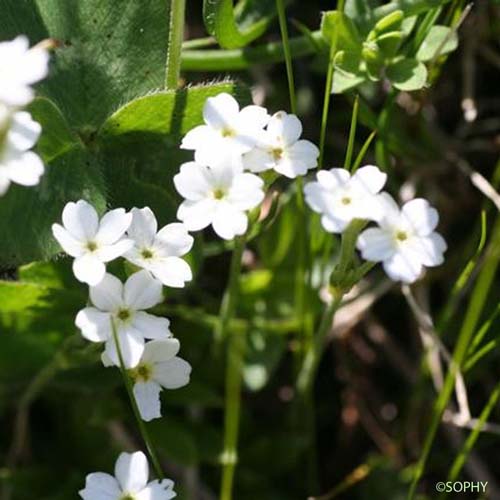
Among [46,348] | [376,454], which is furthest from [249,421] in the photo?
[46,348]

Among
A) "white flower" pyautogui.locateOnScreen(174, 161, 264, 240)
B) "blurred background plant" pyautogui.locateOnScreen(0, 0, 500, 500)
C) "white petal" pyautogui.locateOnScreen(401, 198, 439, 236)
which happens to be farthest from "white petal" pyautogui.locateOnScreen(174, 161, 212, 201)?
"white petal" pyautogui.locateOnScreen(401, 198, 439, 236)

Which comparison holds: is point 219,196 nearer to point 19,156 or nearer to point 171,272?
point 171,272

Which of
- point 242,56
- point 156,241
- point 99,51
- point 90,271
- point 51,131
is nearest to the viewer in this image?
point 90,271

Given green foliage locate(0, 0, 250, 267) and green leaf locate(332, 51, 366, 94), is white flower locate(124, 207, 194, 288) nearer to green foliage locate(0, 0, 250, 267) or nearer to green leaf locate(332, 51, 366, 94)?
green foliage locate(0, 0, 250, 267)

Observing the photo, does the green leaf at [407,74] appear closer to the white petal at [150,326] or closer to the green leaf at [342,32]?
the green leaf at [342,32]

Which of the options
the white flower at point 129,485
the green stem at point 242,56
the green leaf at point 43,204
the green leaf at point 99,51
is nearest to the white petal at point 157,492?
the white flower at point 129,485

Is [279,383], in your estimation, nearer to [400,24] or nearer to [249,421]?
[249,421]

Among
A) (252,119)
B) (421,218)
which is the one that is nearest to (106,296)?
(252,119)

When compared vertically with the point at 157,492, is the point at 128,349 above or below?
above
